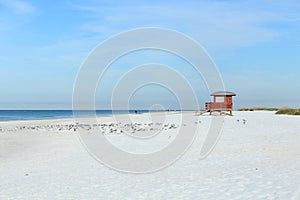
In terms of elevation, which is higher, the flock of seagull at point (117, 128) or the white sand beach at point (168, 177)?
the flock of seagull at point (117, 128)

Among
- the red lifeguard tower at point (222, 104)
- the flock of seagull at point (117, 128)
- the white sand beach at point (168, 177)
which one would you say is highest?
the red lifeguard tower at point (222, 104)

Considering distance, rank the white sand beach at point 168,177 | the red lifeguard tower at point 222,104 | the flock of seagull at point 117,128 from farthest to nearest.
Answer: the red lifeguard tower at point 222,104, the flock of seagull at point 117,128, the white sand beach at point 168,177

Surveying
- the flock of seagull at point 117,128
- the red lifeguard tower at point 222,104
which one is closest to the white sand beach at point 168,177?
the flock of seagull at point 117,128

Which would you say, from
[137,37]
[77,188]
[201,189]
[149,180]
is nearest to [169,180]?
[149,180]

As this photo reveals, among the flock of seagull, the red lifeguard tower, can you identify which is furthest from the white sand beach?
the red lifeguard tower

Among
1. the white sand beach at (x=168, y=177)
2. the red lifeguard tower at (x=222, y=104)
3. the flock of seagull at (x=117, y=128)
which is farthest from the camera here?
the red lifeguard tower at (x=222, y=104)

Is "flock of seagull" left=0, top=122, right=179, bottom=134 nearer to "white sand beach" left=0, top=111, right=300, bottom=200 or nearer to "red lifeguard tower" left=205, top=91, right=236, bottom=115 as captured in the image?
"white sand beach" left=0, top=111, right=300, bottom=200

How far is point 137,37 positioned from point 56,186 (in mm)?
12755

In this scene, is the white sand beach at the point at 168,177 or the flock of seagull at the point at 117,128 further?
the flock of seagull at the point at 117,128

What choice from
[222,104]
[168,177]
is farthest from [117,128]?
[222,104]

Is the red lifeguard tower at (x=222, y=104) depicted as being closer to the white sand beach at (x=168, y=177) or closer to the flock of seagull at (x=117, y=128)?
the flock of seagull at (x=117, y=128)

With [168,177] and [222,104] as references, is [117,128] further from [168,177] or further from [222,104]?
[222,104]

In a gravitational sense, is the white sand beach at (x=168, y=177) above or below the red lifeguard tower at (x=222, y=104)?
below

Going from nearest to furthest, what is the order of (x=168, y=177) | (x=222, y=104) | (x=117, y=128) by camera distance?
(x=168, y=177), (x=117, y=128), (x=222, y=104)
